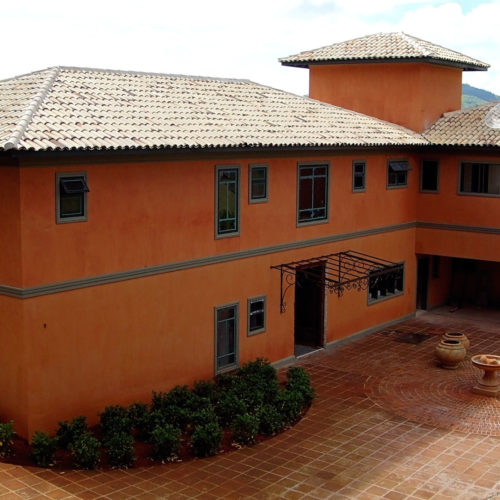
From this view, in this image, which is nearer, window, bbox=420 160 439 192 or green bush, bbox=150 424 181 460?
green bush, bbox=150 424 181 460

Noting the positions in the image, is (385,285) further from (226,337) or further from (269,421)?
(269,421)

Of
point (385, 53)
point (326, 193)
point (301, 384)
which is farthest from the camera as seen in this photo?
point (385, 53)

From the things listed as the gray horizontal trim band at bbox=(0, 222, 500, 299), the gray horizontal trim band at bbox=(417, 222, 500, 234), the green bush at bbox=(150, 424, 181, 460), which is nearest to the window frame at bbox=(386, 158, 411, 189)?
the gray horizontal trim band at bbox=(0, 222, 500, 299)

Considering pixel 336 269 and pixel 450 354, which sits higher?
pixel 336 269

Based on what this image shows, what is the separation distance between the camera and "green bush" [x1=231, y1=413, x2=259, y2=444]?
1501 centimetres

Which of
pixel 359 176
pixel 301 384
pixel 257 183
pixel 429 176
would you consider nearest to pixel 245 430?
pixel 301 384

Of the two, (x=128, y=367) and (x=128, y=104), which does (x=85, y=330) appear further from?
(x=128, y=104)

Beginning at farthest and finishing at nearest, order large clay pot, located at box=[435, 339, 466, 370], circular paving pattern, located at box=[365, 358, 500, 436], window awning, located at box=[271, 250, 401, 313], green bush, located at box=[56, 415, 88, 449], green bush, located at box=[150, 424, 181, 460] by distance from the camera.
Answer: window awning, located at box=[271, 250, 401, 313] → large clay pot, located at box=[435, 339, 466, 370] → circular paving pattern, located at box=[365, 358, 500, 436] → green bush, located at box=[56, 415, 88, 449] → green bush, located at box=[150, 424, 181, 460]

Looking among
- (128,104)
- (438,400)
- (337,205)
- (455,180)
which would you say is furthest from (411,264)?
(128,104)

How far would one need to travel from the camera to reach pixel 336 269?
22.0m

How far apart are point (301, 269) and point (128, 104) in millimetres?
6414

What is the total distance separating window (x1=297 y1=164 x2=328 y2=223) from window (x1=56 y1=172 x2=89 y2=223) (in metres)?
7.11

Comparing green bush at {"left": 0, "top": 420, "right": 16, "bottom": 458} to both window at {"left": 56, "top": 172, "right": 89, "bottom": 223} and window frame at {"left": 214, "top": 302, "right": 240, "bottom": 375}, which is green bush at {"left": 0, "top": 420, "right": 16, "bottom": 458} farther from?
window frame at {"left": 214, "top": 302, "right": 240, "bottom": 375}

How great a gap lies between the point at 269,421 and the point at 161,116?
23.1 feet
